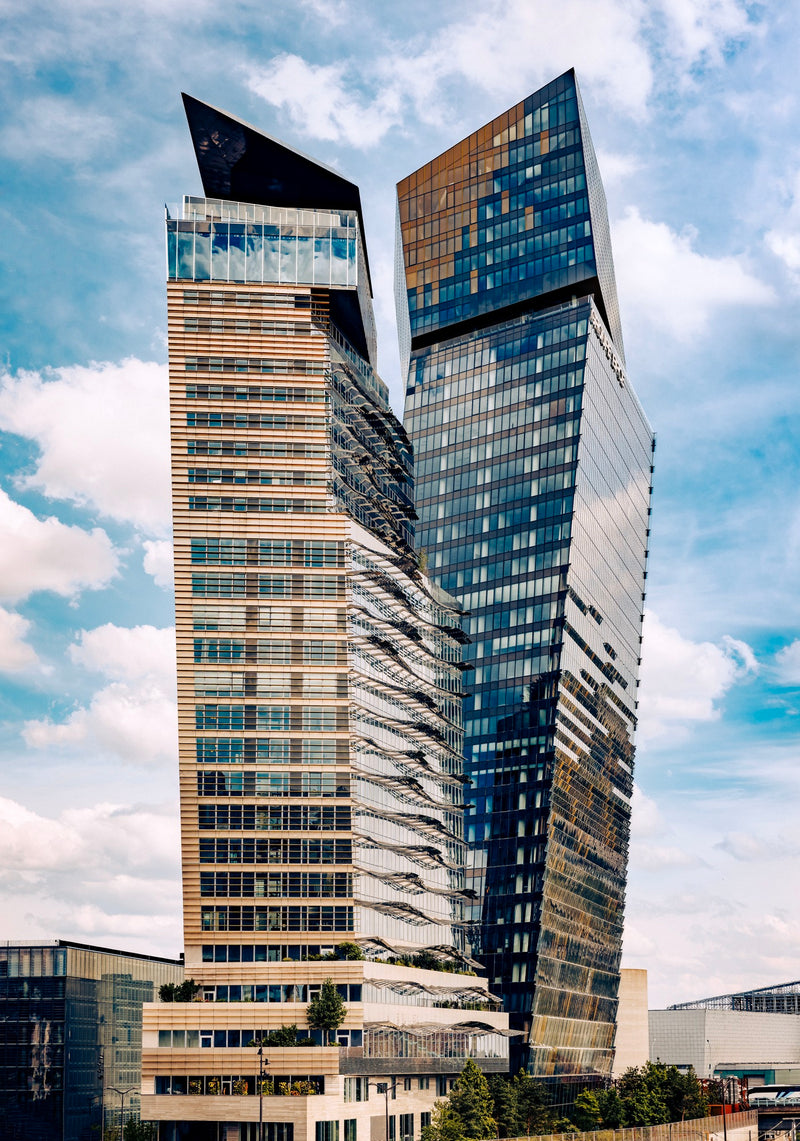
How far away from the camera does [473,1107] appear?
134m

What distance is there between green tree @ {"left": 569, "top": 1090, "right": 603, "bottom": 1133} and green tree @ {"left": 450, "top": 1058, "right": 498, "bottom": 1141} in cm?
2804

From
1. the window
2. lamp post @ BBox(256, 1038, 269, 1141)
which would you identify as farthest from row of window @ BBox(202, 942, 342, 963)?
the window

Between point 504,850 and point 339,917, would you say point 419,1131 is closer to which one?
point 339,917

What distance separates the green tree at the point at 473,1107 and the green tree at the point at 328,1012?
14.1m

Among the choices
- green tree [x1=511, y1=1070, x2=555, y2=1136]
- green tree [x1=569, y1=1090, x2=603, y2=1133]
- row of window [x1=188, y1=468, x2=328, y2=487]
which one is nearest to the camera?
green tree [x1=511, y1=1070, x2=555, y2=1136]

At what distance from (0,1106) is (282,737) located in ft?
230

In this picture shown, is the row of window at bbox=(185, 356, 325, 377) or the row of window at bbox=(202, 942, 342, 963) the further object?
the row of window at bbox=(185, 356, 325, 377)

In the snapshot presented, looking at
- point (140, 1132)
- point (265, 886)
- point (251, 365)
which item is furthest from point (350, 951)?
point (251, 365)

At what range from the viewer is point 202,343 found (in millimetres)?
152625

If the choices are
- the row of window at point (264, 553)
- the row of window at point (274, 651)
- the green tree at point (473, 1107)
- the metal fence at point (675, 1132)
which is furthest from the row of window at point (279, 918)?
the row of window at point (264, 553)

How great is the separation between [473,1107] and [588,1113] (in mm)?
39482

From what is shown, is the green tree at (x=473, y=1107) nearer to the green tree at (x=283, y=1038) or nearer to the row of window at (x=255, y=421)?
the green tree at (x=283, y=1038)

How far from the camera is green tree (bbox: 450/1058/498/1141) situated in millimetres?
132750

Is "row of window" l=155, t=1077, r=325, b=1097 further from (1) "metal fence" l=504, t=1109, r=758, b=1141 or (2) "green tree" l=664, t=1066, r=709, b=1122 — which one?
(2) "green tree" l=664, t=1066, r=709, b=1122
